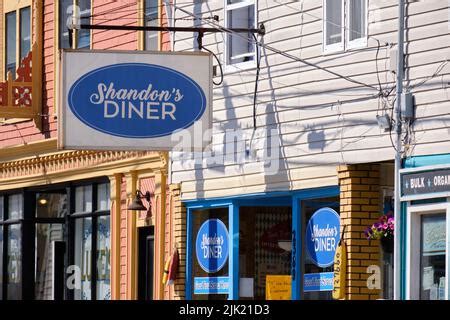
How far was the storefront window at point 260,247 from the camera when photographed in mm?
20406

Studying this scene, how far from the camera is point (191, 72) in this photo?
63.3ft

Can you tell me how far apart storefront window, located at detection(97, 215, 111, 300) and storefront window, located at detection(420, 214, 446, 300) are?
9968 millimetres

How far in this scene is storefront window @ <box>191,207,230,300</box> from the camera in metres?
20.9

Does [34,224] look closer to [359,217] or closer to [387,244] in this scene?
[359,217]

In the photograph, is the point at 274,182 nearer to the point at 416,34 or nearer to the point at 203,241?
the point at 203,241

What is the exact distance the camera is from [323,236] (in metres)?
18.7

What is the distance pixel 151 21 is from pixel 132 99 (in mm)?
4430

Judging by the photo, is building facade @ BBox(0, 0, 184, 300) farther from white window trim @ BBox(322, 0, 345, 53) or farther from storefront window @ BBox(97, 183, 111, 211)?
white window trim @ BBox(322, 0, 345, 53)

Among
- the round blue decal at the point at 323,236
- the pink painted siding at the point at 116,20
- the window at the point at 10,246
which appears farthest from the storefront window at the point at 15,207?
the round blue decal at the point at 323,236

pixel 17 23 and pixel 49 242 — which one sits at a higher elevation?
pixel 17 23

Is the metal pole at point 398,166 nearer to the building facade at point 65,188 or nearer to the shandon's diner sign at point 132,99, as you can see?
the shandon's diner sign at point 132,99

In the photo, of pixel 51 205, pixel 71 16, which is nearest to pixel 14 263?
pixel 51 205

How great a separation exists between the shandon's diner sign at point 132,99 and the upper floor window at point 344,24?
1.95 meters

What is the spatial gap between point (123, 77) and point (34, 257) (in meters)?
10.1
